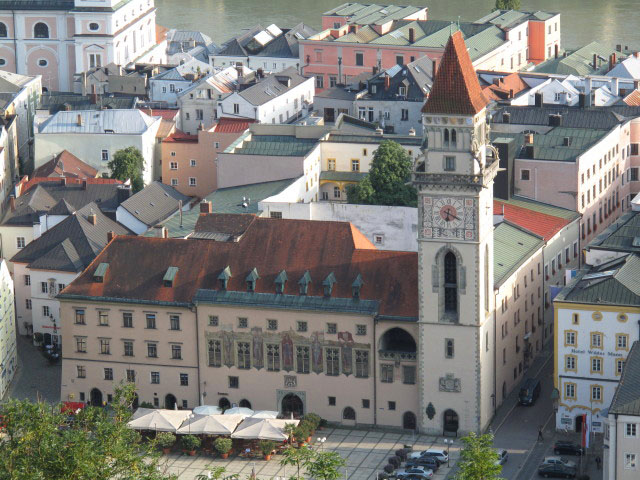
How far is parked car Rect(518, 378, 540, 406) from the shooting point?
350 feet

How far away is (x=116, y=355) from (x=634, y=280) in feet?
89.6

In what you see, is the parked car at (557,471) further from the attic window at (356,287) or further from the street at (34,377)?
the street at (34,377)

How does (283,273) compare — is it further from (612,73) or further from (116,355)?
(612,73)

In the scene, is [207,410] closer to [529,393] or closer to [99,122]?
[529,393]

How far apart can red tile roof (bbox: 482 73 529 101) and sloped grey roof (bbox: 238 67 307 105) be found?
15.4 meters

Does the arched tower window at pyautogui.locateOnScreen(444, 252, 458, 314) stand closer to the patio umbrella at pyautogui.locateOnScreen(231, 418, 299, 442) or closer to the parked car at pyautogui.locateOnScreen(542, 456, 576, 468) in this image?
the parked car at pyautogui.locateOnScreen(542, 456, 576, 468)

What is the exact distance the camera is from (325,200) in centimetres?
13112

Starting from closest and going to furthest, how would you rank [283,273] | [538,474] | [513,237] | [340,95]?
[538,474]
[283,273]
[513,237]
[340,95]

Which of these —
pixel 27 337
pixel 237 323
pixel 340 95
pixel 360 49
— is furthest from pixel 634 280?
pixel 360 49

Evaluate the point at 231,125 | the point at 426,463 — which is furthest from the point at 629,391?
the point at 231,125

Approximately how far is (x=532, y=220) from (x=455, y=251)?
18881mm

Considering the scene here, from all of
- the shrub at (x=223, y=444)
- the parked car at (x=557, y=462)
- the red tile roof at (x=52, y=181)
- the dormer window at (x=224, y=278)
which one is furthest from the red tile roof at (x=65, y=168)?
the parked car at (x=557, y=462)

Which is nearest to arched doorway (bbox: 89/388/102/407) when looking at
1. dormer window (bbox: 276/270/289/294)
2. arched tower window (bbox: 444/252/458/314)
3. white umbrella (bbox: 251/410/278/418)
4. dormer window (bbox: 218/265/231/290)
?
dormer window (bbox: 218/265/231/290)

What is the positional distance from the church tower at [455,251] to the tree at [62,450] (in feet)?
59.5
